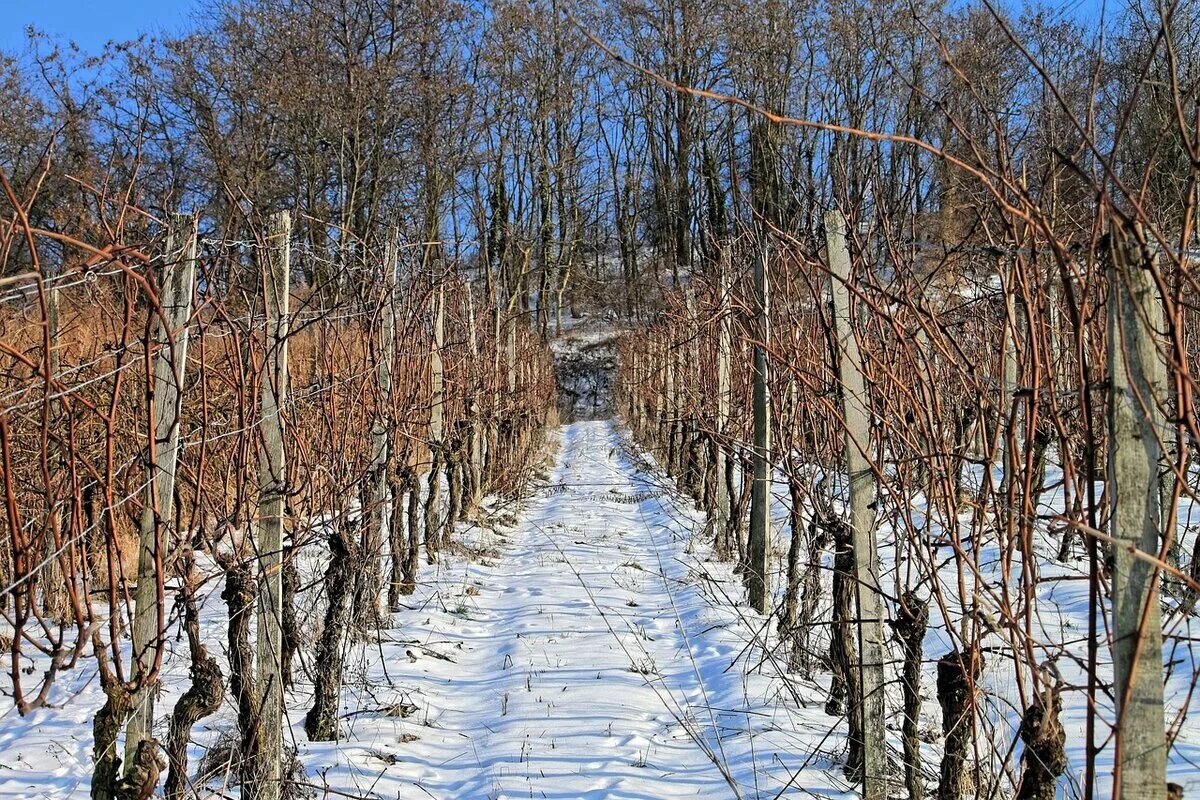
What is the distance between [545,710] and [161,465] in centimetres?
226

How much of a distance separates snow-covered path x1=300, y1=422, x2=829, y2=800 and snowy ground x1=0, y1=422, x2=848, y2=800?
11mm

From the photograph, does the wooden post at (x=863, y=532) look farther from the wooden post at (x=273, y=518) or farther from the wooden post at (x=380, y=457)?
the wooden post at (x=380, y=457)

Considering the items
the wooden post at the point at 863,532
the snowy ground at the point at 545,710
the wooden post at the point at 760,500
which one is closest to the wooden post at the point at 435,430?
the snowy ground at the point at 545,710

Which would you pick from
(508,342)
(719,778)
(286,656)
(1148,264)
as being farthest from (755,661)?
(508,342)

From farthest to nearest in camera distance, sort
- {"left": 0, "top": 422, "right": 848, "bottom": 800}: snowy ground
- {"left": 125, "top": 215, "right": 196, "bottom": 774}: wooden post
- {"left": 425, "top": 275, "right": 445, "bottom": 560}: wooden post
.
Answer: {"left": 425, "top": 275, "right": 445, "bottom": 560}: wooden post
{"left": 0, "top": 422, "right": 848, "bottom": 800}: snowy ground
{"left": 125, "top": 215, "right": 196, "bottom": 774}: wooden post

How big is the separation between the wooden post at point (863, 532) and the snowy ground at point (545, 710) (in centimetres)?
19

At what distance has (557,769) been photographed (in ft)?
12.0

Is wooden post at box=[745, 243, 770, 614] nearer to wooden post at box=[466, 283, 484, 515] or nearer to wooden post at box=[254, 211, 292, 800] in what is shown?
wooden post at box=[254, 211, 292, 800]

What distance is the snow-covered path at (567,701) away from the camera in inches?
139

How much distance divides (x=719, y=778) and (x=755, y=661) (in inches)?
54.8

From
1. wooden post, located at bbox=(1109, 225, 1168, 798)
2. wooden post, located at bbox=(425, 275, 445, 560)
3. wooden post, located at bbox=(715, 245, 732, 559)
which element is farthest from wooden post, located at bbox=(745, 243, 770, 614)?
wooden post, located at bbox=(1109, 225, 1168, 798)

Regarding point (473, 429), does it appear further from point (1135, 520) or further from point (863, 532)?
point (1135, 520)

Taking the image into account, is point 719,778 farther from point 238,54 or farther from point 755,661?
point 238,54

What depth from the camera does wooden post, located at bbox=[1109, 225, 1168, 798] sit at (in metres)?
1.38
